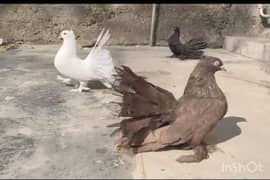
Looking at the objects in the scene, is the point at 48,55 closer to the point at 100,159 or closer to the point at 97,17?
the point at 97,17

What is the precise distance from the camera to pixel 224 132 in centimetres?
348

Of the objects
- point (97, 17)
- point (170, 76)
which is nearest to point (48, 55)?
point (97, 17)

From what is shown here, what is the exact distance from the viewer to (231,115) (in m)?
3.91

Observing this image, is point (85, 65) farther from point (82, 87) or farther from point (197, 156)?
point (197, 156)

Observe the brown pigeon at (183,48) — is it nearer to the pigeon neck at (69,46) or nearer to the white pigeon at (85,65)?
the white pigeon at (85,65)

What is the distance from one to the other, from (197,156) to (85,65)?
187 centimetres

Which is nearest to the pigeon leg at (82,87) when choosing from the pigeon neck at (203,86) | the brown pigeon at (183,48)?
the pigeon neck at (203,86)

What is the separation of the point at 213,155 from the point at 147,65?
2.92 meters

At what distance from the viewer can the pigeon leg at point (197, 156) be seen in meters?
2.92

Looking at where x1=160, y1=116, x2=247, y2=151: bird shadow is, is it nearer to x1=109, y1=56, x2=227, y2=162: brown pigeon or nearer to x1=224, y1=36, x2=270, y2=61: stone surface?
x1=109, y1=56, x2=227, y2=162: brown pigeon

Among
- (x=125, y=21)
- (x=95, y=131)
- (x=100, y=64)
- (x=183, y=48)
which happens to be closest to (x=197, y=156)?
(x=95, y=131)

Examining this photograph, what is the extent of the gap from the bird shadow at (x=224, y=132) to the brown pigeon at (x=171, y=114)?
125mm

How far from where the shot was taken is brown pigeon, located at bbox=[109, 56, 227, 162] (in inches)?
117

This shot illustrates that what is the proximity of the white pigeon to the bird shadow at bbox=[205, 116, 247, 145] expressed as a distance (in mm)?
1226
